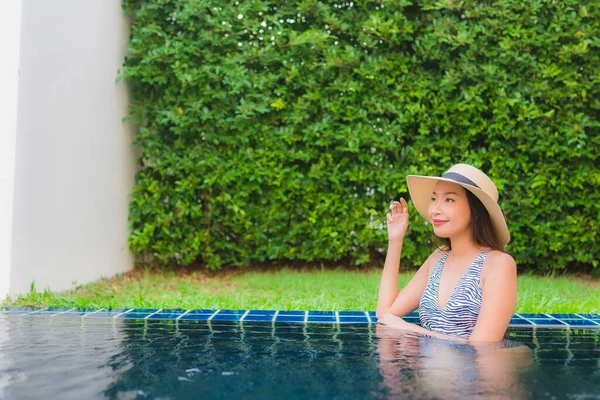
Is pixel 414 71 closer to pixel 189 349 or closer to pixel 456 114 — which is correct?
pixel 456 114

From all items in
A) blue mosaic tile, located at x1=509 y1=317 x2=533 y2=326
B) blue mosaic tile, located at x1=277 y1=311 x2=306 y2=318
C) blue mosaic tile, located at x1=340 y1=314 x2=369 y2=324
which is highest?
blue mosaic tile, located at x1=509 y1=317 x2=533 y2=326

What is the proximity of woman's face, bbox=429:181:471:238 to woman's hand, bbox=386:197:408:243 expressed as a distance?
0.27m

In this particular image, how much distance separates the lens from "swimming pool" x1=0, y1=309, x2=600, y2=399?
2258 mm

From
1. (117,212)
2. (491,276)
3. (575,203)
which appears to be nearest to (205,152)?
(117,212)

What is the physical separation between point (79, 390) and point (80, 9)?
438 cm

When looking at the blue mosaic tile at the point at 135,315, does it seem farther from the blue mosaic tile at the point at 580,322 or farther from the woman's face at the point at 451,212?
the blue mosaic tile at the point at 580,322

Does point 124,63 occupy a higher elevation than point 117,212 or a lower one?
higher

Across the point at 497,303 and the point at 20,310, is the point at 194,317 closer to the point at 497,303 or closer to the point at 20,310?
the point at 20,310

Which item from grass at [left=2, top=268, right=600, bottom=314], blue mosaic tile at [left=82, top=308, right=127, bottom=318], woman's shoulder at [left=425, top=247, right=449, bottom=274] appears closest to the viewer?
woman's shoulder at [left=425, top=247, right=449, bottom=274]

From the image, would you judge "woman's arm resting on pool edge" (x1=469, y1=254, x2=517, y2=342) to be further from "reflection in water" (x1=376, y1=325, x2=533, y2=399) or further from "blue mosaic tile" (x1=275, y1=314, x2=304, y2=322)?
"blue mosaic tile" (x1=275, y1=314, x2=304, y2=322)

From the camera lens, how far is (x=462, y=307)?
3076 mm

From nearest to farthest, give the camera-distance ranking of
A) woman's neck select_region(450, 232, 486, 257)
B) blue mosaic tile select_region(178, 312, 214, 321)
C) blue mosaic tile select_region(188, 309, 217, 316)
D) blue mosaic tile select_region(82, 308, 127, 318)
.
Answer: woman's neck select_region(450, 232, 486, 257), blue mosaic tile select_region(178, 312, 214, 321), blue mosaic tile select_region(82, 308, 127, 318), blue mosaic tile select_region(188, 309, 217, 316)

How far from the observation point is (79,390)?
7.40 feet

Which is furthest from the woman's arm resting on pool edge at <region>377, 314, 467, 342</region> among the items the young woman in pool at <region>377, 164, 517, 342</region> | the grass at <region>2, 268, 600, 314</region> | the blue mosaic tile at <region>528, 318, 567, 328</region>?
the grass at <region>2, 268, 600, 314</region>
